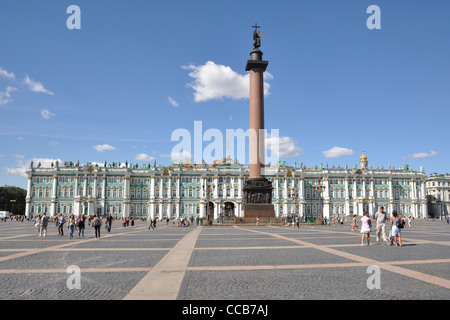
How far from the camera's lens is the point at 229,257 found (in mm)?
11391

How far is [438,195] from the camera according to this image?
106 m

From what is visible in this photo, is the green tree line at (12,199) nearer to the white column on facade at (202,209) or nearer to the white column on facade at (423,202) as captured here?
the white column on facade at (202,209)

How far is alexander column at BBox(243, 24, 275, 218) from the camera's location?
1553 inches

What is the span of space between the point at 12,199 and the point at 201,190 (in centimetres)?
A: 5873

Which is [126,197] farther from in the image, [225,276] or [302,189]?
[225,276]

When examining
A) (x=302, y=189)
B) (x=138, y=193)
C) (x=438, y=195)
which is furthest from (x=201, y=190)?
(x=438, y=195)

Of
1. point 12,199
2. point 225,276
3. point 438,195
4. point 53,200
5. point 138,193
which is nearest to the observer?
point 225,276

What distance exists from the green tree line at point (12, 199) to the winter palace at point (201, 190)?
20.4 meters

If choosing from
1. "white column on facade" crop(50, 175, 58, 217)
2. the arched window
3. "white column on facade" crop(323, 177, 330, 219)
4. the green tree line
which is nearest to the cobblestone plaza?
the arched window

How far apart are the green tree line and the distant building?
12835cm

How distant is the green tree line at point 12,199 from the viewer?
97.4 metres
